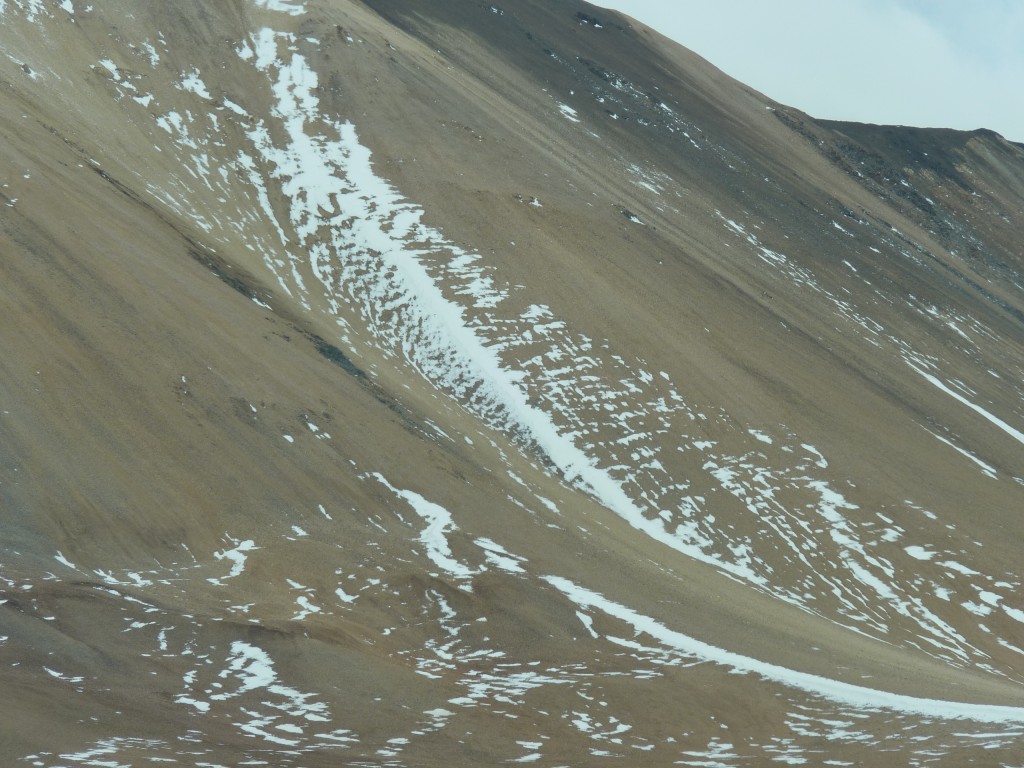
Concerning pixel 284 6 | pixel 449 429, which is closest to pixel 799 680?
pixel 449 429

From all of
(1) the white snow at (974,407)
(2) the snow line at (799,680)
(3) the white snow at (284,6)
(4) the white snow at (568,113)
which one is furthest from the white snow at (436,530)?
(4) the white snow at (568,113)

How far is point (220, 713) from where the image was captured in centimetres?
1802

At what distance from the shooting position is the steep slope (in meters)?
20.1

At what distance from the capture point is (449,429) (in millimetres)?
34594

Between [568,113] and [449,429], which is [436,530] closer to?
[449,429]

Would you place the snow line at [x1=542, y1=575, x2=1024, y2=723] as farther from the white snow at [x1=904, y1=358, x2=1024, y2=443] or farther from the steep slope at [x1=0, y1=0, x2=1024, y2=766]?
the white snow at [x1=904, y1=358, x2=1024, y2=443]

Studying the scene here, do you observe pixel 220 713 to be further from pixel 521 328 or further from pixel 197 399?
pixel 521 328

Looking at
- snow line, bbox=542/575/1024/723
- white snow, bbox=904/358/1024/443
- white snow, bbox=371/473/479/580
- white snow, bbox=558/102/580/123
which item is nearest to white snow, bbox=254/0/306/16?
white snow, bbox=558/102/580/123

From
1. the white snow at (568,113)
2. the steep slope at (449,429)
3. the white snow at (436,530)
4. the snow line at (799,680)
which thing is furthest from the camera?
the white snow at (568,113)

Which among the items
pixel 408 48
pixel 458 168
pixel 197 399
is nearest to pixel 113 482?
pixel 197 399

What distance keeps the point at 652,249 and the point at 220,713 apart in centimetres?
3690

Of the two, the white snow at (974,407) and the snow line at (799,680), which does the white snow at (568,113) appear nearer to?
the white snow at (974,407)

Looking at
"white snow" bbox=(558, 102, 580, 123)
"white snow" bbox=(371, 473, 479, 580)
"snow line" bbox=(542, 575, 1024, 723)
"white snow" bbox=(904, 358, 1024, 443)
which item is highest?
"white snow" bbox=(558, 102, 580, 123)

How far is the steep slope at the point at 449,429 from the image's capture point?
66.0ft
